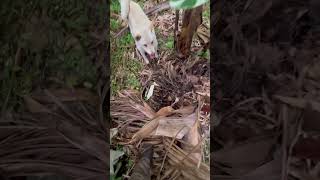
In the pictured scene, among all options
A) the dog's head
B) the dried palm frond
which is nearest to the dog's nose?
the dog's head

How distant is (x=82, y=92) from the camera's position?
5.61ft

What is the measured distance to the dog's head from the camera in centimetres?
169

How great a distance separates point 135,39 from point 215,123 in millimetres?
437

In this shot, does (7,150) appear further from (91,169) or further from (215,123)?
(215,123)

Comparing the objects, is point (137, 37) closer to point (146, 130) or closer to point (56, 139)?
point (146, 130)

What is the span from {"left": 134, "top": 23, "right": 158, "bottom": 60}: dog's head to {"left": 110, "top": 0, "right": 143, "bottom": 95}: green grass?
4cm

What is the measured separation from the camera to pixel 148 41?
169 centimetres

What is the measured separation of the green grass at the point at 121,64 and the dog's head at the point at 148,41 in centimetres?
4

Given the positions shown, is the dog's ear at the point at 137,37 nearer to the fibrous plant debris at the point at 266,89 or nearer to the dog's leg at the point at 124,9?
the dog's leg at the point at 124,9

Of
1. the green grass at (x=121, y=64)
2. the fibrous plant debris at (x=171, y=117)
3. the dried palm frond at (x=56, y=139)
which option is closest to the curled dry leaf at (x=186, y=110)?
the fibrous plant debris at (x=171, y=117)

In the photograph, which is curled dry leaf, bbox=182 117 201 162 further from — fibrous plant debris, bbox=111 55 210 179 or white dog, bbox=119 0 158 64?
white dog, bbox=119 0 158 64

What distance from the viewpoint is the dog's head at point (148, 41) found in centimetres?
169

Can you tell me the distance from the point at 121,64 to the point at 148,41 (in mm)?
134

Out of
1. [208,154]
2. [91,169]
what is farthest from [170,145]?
[91,169]
